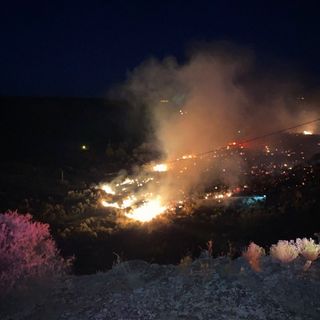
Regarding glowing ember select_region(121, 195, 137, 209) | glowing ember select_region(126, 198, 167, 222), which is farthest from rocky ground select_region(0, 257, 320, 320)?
glowing ember select_region(121, 195, 137, 209)

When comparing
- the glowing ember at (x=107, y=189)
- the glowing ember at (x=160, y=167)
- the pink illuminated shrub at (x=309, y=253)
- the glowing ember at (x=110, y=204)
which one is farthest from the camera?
the glowing ember at (x=160, y=167)

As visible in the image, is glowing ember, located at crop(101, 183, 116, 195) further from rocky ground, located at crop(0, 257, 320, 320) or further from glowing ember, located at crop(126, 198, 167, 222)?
rocky ground, located at crop(0, 257, 320, 320)

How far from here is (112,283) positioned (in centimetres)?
845

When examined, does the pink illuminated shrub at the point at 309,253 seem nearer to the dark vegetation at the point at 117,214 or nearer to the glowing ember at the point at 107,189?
the dark vegetation at the point at 117,214

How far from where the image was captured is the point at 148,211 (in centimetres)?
2009

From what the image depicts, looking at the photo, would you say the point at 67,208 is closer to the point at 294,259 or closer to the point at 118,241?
the point at 118,241

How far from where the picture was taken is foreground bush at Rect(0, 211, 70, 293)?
8.86 m

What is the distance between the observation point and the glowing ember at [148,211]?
62.7ft

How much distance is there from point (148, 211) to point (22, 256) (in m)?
10.9

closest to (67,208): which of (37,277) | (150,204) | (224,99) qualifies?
(150,204)

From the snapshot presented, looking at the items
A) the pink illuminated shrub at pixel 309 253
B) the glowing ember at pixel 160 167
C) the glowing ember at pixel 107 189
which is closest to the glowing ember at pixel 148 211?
the glowing ember at pixel 107 189

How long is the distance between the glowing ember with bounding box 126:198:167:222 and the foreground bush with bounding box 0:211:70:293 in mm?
7930

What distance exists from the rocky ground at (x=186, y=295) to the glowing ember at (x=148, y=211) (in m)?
9.63

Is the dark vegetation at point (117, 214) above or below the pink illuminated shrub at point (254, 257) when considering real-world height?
above
